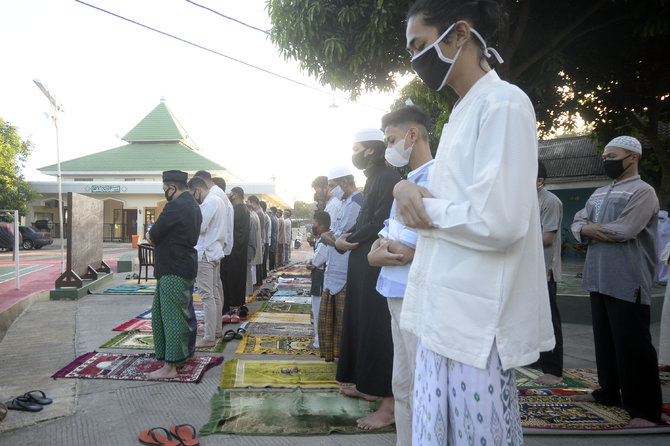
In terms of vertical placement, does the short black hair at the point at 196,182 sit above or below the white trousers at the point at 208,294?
above

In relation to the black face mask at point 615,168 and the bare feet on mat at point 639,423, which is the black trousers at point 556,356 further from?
the black face mask at point 615,168

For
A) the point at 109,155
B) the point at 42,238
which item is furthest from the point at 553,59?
the point at 109,155

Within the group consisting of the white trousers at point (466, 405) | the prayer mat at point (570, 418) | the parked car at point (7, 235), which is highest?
the parked car at point (7, 235)

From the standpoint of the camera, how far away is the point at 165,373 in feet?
12.6

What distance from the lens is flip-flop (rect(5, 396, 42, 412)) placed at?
302 cm

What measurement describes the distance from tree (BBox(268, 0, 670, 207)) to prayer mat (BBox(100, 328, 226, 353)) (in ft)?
13.1

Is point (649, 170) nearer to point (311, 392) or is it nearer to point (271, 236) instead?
point (271, 236)

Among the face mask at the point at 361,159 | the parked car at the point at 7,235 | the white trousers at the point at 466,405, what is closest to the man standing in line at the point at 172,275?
the face mask at the point at 361,159

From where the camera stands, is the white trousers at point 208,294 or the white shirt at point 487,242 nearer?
the white shirt at point 487,242

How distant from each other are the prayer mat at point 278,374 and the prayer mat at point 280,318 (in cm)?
196

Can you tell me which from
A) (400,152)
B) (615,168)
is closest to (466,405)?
(400,152)

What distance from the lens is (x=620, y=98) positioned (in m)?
8.09

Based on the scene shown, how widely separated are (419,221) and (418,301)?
0.24 m

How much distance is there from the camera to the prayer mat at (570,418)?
282 cm
